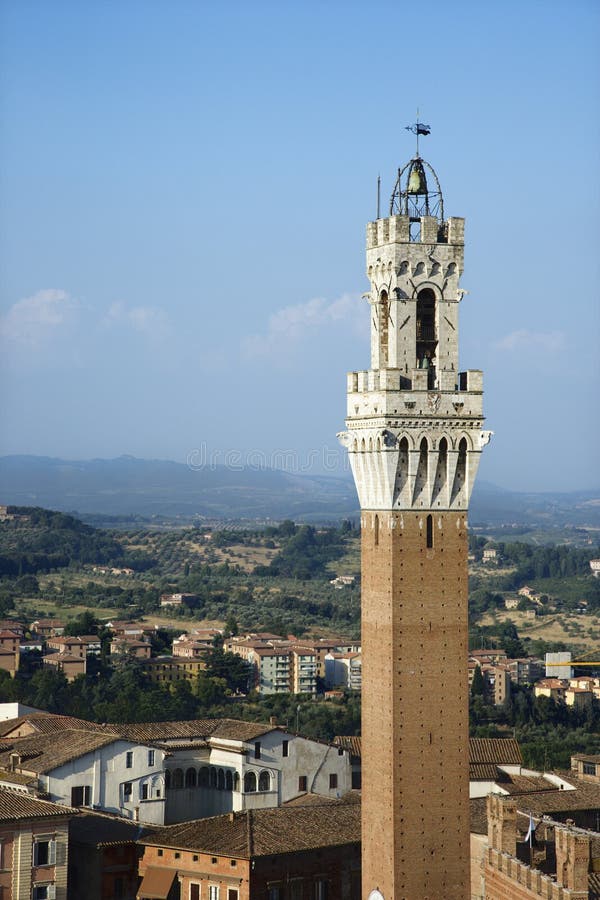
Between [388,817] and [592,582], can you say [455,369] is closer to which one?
[388,817]

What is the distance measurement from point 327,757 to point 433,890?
48.8ft

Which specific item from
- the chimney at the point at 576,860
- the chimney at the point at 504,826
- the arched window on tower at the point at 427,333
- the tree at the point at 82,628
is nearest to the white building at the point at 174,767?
the chimney at the point at 504,826

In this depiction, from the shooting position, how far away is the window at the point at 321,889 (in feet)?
121

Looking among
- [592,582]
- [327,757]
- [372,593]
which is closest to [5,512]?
[592,582]

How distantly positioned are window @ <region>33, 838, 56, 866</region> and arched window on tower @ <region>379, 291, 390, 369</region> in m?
12.6

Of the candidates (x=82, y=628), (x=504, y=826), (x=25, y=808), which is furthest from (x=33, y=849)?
(x=82, y=628)

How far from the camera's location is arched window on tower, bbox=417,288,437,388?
32.1 metres

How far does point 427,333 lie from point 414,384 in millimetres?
1291

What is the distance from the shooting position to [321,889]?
36.9 metres

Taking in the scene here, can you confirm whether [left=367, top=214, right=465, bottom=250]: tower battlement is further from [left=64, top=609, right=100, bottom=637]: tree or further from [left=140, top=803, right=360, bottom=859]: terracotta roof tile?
[left=64, top=609, right=100, bottom=637]: tree

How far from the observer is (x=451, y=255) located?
32062 mm

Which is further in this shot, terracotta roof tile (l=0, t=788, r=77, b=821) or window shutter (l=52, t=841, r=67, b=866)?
window shutter (l=52, t=841, r=67, b=866)

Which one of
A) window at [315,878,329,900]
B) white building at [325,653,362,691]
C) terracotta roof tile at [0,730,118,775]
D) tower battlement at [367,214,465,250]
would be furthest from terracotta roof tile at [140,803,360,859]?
white building at [325,653,362,691]

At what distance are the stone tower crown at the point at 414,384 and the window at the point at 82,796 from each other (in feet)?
42.7
